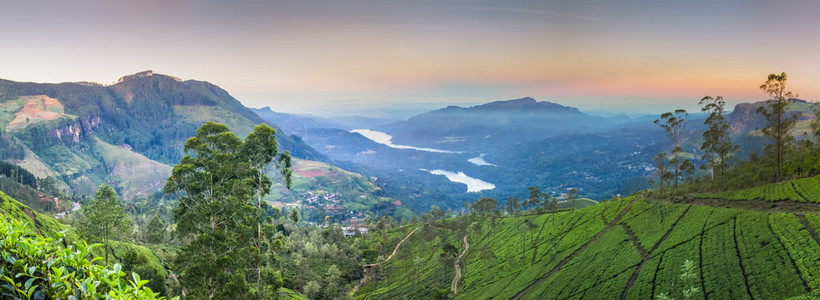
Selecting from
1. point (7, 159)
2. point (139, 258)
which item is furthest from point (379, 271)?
point (7, 159)

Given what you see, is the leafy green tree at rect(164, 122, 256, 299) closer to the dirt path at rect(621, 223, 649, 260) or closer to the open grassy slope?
the open grassy slope

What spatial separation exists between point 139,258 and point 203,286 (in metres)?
20.6

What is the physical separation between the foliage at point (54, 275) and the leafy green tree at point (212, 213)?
1911cm

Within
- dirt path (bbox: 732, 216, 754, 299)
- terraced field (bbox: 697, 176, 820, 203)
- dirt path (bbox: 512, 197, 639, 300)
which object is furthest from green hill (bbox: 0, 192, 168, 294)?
terraced field (bbox: 697, 176, 820, 203)

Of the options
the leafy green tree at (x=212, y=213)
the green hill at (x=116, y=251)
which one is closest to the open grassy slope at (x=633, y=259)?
the leafy green tree at (x=212, y=213)

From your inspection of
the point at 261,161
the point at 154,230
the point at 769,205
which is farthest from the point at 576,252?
the point at 154,230

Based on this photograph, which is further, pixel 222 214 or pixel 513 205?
pixel 513 205

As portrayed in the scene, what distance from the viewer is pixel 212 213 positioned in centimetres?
2312

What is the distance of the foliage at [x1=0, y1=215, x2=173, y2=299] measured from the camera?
411 cm

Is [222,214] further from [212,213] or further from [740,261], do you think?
[740,261]

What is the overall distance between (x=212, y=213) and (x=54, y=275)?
2072 cm

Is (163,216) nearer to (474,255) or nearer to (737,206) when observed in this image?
(474,255)

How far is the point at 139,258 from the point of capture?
3628 cm

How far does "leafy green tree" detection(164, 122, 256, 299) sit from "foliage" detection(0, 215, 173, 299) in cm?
1911
